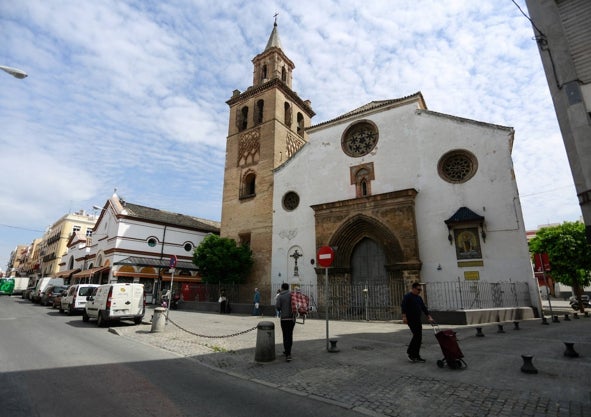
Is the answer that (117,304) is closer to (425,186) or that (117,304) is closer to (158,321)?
(158,321)

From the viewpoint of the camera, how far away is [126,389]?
5070mm

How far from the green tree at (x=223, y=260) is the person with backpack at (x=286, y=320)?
1545cm

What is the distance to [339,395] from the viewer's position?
479 cm

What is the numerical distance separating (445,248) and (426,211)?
2.22m

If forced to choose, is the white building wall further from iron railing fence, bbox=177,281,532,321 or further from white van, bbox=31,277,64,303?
white van, bbox=31,277,64,303

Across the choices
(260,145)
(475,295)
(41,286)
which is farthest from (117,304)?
(41,286)

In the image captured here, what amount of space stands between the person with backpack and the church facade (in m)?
10.8

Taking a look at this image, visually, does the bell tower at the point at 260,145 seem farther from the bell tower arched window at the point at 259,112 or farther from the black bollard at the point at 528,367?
the black bollard at the point at 528,367

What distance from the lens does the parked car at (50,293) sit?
2495 centimetres

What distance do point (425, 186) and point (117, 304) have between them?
16.2 metres

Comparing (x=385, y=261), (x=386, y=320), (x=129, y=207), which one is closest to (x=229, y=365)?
(x=386, y=320)

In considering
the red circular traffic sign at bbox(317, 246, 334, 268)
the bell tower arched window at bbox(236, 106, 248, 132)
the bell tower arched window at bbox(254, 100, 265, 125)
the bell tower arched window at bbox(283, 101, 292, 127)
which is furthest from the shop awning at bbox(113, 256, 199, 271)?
the red circular traffic sign at bbox(317, 246, 334, 268)

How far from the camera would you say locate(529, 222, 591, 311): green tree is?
74.7 feet

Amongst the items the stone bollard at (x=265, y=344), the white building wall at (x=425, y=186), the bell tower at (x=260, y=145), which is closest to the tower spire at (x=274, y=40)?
the bell tower at (x=260, y=145)
